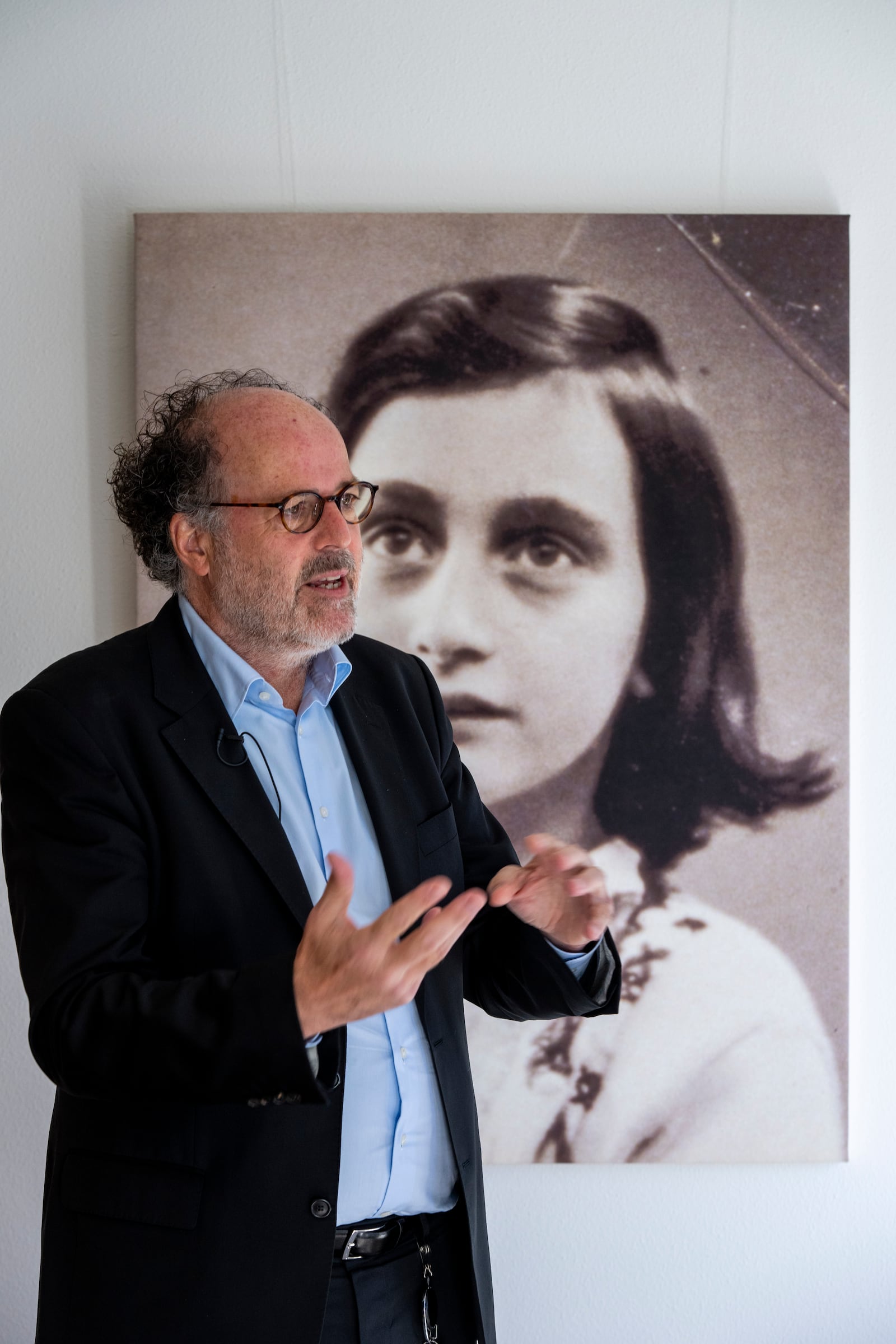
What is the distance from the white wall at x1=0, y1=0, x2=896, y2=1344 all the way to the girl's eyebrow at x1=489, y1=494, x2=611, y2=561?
59 centimetres

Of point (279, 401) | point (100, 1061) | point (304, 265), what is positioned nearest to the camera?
point (100, 1061)

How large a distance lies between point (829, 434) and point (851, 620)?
403mm

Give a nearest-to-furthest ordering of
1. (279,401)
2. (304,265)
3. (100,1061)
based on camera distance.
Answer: (100,1061) → (279,401) → (304,265)

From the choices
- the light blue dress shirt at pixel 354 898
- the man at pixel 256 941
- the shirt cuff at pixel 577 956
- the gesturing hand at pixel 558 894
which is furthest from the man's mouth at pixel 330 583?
the shirt cuff at pixel 577 956

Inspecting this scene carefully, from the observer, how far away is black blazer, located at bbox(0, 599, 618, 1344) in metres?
1.29

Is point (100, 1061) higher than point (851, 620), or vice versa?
point (851, 620)

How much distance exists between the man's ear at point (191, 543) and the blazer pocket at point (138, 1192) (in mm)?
858

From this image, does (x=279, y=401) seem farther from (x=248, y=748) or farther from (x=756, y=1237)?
(x=756, y=1237)

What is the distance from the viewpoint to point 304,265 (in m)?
2.34

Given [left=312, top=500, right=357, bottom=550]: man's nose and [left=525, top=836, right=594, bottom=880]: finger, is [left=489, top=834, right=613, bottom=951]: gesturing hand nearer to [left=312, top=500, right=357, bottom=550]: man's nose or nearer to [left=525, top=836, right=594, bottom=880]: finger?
[left=525, top=836, right=594, bottom=880]: finger

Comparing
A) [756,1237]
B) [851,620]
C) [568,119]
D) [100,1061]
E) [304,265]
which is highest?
[568,119]

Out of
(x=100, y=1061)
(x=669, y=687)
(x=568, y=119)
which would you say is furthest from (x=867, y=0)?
(x=100, y=1061)

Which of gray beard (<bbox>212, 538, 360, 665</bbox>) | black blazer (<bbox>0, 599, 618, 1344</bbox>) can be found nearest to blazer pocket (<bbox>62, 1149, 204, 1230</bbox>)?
black blazer (<bbox>0, 599, 618, 1344</bbox>)

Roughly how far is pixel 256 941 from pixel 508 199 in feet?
5.58
